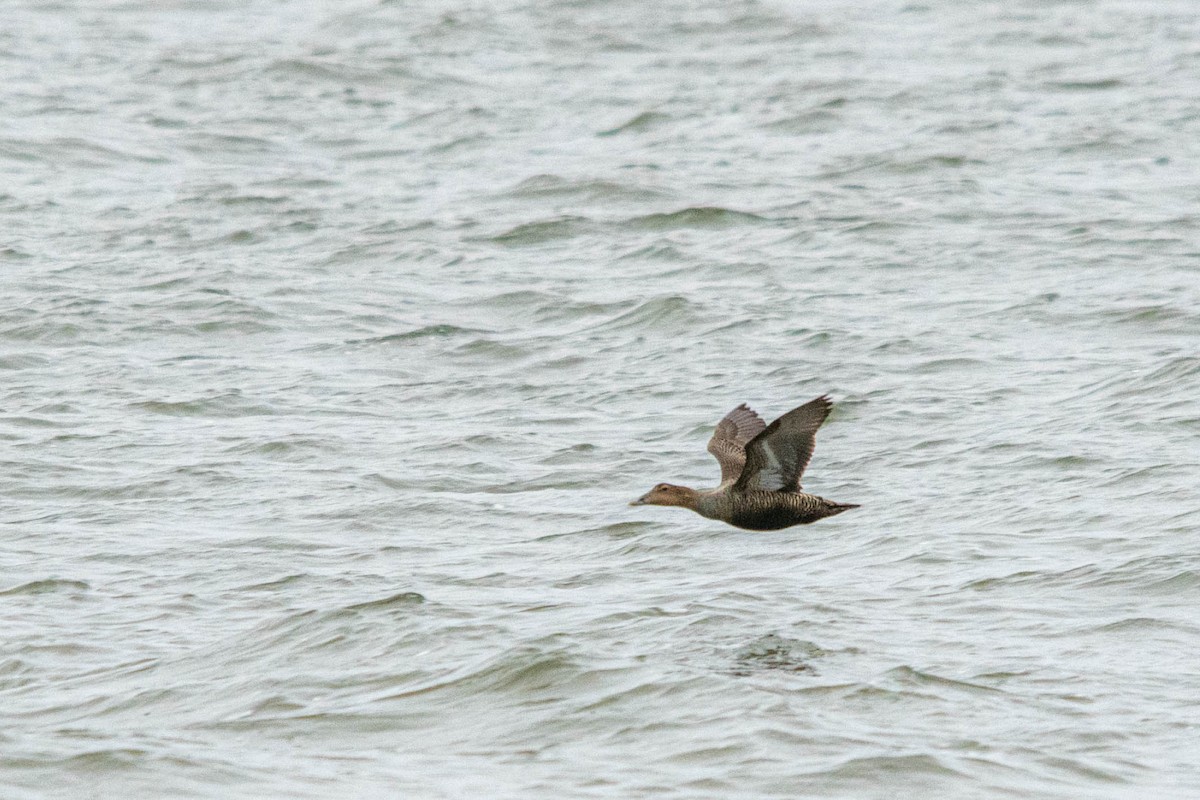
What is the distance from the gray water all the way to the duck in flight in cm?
41

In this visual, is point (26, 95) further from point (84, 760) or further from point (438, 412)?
point (84, 760)

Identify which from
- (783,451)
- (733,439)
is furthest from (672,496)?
(783,451)

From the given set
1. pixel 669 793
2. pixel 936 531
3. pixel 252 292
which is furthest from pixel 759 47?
pixel 669 793

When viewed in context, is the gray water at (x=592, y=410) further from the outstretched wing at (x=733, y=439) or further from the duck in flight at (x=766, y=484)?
the outstretched wing at (x=733, y=439)

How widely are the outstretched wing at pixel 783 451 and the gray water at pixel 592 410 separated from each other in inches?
22.6

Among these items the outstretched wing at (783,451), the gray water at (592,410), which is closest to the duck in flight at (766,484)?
the outstretched wing at (783,451)

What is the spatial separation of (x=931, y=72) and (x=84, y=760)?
55.6 ft

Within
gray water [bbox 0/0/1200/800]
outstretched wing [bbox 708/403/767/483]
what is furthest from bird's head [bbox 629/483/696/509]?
gray water [bbox 0/0/1200/800]

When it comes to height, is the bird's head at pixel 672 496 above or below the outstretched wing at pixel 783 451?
below

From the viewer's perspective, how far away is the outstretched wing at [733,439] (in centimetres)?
952

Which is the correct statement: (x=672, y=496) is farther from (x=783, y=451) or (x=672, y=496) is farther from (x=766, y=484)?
(x=783, y=451)

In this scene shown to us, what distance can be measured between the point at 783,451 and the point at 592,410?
3.94 meters

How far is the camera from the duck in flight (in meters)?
8.48

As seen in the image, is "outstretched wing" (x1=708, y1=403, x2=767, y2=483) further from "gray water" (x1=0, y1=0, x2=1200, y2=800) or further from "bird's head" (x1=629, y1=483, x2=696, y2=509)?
"gray water" (x1=0, y1=0, x2=1200, y2=800)
